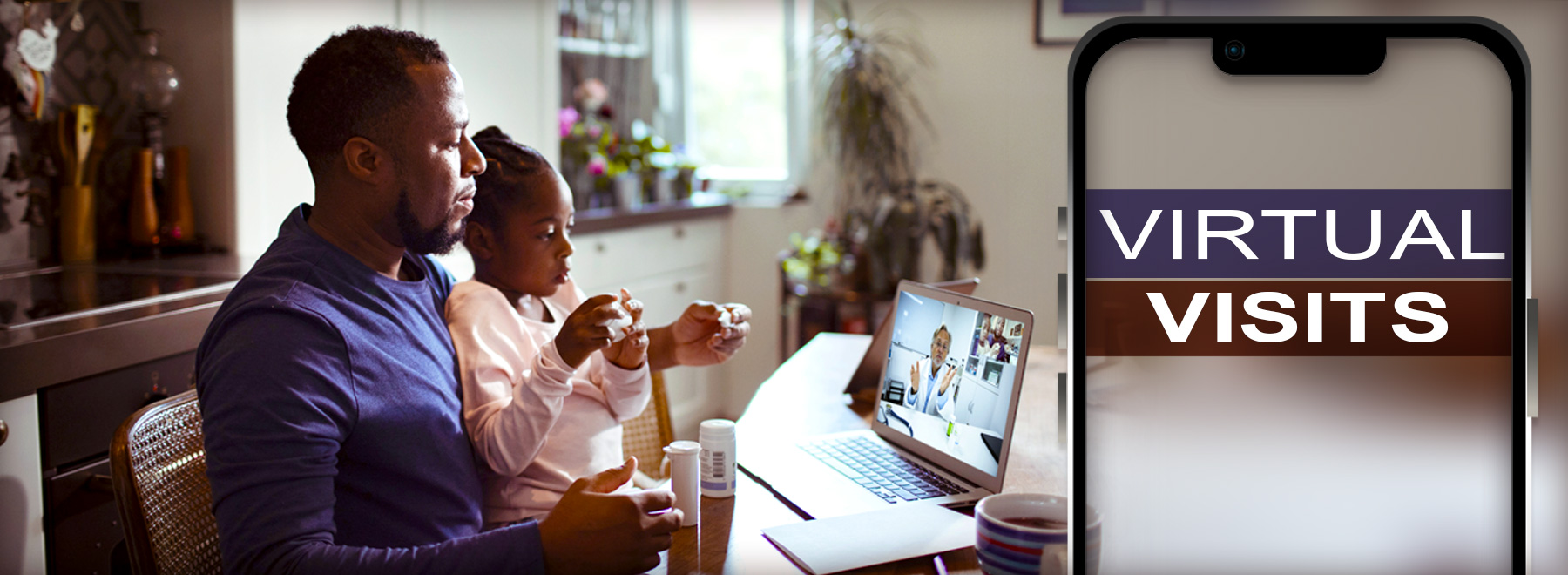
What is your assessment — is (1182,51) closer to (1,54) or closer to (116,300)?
(116,300)

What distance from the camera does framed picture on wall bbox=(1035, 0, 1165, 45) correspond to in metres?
3.78

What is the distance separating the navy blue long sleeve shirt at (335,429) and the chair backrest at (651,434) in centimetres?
52

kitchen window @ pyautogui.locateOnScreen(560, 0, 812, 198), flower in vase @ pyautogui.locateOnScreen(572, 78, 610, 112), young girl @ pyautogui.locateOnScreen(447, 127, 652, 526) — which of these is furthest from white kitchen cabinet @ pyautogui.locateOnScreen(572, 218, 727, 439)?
young girl @ pyautogui.locateOnScreen(447, 127, 652, 526)

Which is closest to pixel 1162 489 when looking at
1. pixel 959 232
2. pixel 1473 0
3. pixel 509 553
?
pixel 509 553

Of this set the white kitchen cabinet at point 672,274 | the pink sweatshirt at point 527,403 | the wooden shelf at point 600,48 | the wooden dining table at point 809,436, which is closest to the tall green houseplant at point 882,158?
the white kitchen cabinet at point 672,274

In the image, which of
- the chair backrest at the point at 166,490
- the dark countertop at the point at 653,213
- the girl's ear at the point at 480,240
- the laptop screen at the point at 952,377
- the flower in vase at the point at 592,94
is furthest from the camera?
the flower in vase at the point at 592,94

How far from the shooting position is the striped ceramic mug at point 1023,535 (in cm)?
90

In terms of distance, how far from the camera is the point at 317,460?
0.91m

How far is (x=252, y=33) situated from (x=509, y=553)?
1.80 metres

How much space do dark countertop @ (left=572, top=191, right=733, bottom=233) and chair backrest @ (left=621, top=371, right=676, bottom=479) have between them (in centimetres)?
147

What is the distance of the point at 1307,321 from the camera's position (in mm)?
554

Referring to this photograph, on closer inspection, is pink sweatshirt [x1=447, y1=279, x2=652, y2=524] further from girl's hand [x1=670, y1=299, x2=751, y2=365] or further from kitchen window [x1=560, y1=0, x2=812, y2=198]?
kitchen window [x1=560, y1=0, x2=812, y2=198]

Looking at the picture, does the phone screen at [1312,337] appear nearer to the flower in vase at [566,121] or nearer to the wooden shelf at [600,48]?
the flower in vase at [566,121]

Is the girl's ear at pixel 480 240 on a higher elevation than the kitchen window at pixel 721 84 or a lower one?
lower
